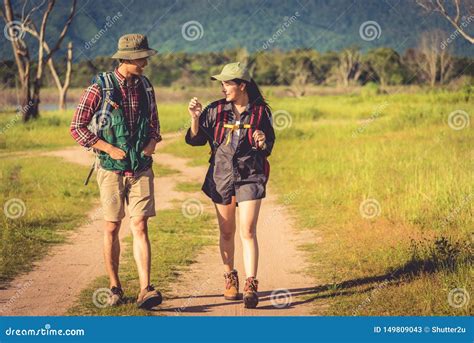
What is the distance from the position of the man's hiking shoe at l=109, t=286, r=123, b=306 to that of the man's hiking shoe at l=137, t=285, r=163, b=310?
0.26 meters

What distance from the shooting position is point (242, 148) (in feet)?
24.1

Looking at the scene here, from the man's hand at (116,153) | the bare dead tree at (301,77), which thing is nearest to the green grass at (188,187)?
the man's hand at (116,153)

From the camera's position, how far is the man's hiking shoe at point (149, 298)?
706cm

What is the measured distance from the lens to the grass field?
7797mm

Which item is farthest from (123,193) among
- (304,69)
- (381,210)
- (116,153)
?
(304,69)

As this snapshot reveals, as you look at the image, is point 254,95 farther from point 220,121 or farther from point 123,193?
point 123,193

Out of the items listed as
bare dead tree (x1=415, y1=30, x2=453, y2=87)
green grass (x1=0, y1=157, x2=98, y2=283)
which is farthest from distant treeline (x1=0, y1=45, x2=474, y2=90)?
green grass (x1=0, y1=157, x2=98, y2=283)

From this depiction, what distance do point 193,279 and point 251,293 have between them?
4.76ft

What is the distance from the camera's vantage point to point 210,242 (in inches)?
419

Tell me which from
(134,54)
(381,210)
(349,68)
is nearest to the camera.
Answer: (134,54)

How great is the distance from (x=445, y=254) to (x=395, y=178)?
572 cm

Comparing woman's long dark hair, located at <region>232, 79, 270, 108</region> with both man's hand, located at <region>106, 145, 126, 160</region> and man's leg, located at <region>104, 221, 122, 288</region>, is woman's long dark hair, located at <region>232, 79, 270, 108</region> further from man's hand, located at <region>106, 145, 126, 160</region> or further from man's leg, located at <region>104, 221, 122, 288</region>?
man's leg, located at <region>104, 221, 122, 288</region>

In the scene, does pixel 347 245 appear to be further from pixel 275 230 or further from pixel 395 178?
pixel 395 178

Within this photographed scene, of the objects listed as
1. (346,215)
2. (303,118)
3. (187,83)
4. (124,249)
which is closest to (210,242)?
(124,249)
